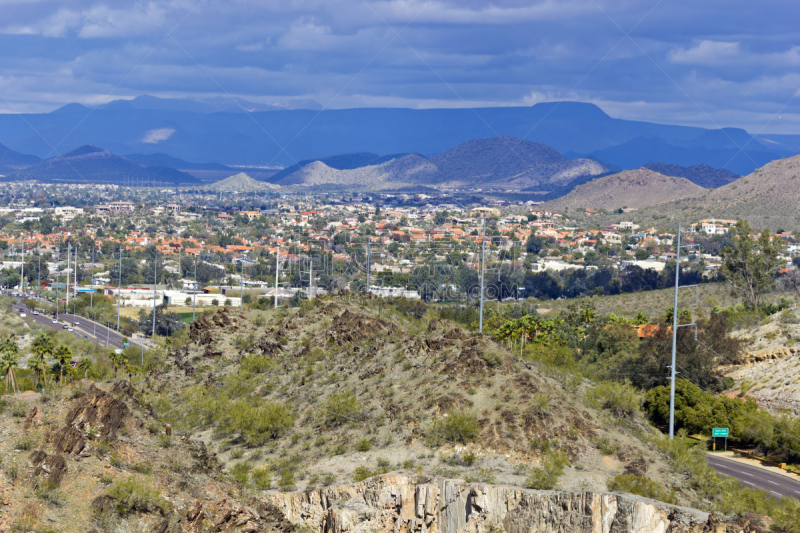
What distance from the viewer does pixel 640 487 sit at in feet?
78.4

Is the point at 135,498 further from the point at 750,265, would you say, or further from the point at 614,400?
the point at 750,265

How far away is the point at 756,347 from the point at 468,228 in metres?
95.3

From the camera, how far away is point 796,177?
16012 centimetres

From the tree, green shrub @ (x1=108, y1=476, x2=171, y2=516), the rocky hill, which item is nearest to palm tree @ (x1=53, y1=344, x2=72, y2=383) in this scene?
the rocky hill

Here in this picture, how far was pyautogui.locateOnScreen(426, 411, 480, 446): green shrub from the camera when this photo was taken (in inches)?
1086

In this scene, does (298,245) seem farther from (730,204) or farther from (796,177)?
(796,177)

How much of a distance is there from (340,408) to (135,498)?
11407 millimetres

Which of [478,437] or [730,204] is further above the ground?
[730,204]

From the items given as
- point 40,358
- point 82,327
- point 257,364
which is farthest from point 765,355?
point 82,327

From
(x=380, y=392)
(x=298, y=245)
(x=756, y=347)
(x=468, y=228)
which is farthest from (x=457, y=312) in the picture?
(x=468, y=228)

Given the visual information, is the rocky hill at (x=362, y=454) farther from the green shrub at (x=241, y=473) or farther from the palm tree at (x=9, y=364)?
the palm tree at (x=9, y=364)

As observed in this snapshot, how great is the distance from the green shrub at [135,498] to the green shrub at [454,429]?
9.28 metres

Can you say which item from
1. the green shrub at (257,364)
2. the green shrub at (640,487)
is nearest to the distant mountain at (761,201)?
the green shrub at (257,364)

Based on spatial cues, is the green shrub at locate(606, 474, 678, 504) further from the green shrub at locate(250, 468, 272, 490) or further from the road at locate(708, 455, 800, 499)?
the green shrub at locate(250, 468, 272, 490)
